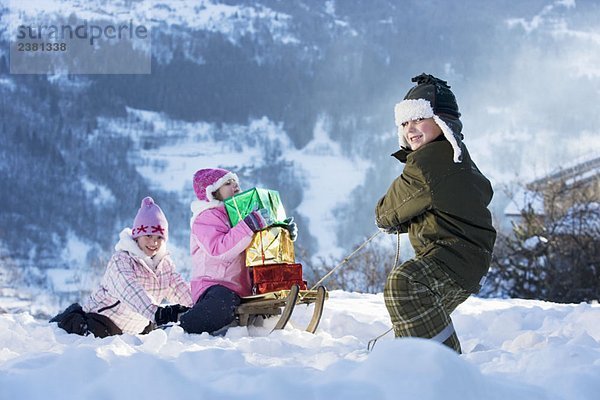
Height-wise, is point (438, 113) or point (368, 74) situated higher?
point (368, 74)

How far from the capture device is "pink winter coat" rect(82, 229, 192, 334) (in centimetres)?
534

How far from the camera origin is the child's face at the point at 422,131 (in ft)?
13.1

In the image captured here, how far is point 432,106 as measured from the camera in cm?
401

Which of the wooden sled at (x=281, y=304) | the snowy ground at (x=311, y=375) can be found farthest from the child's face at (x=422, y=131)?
the wooden sled at (x=281, y=304)

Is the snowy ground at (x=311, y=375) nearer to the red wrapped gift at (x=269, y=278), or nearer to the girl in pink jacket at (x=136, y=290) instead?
the red wrapped gift at (x=269, y=278)

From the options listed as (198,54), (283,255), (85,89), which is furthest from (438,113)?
(198,54)

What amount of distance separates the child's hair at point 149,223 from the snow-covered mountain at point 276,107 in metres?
75.1

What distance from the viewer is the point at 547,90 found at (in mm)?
108562

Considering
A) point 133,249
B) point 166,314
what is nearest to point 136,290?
point 166,314

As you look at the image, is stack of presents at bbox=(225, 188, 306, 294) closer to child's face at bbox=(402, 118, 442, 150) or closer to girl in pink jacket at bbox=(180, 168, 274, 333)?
girl in pink jacket at bbox=(180, 168, 274, 333)

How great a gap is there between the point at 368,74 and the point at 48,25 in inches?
1825

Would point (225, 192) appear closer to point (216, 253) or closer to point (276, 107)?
point (216, 253)

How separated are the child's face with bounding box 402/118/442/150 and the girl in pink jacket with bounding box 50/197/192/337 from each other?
2.06 meters

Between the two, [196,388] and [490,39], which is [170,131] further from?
[196,388]
